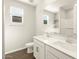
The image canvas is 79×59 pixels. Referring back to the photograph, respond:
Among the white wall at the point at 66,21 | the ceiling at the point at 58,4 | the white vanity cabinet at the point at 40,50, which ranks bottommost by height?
the white vanity cabinet at the point at 40,50

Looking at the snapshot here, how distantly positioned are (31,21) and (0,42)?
3.13 meters

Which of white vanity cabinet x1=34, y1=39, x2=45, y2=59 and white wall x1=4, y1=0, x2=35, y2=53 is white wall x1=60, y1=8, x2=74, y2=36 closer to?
white vanity cabinet x1=34, y1=39, x2=45, y2=59

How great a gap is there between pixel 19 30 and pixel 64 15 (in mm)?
2056

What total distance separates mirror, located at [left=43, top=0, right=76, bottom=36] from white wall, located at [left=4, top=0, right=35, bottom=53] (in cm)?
137

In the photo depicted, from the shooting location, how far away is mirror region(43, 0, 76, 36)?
5.08ft

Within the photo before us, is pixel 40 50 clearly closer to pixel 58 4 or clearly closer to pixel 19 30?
pixel 58 4

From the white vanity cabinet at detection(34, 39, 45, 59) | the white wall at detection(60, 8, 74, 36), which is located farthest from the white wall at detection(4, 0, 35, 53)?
the white wall at detection(60, 8, 74, 36)

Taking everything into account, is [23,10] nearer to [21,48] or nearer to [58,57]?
[21,48]

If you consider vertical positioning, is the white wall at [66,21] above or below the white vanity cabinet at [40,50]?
above

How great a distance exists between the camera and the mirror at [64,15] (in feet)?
5.08

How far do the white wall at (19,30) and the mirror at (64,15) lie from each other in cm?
137

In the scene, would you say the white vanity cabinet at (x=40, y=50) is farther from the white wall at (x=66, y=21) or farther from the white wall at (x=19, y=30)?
the white wall at (x=19, y=30)

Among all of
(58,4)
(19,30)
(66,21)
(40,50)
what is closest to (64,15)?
(66,21)

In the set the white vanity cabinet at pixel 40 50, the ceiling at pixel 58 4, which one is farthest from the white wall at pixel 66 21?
the white vanity cabinet at pixel 40 50
